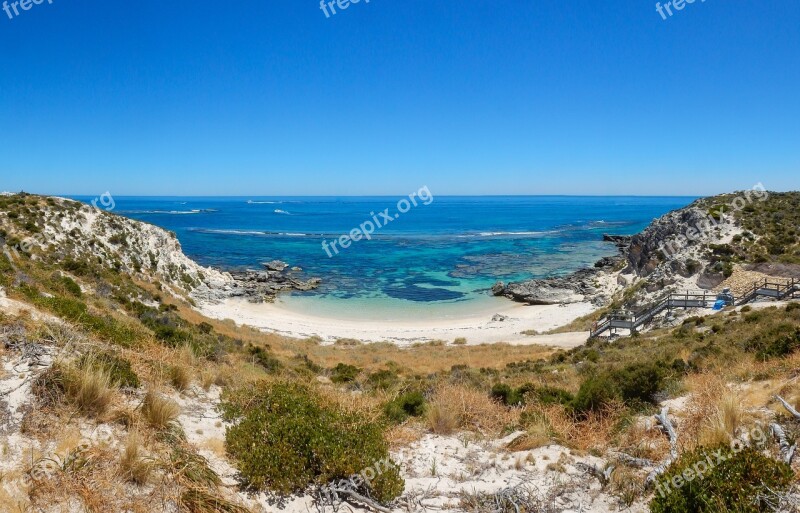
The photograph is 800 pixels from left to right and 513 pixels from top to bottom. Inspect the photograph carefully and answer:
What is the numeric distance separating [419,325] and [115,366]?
104ft

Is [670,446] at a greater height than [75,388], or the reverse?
[75,388]

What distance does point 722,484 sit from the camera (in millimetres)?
5074

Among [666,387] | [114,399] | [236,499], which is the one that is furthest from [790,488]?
[114,399]

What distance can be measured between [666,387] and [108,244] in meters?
40.6

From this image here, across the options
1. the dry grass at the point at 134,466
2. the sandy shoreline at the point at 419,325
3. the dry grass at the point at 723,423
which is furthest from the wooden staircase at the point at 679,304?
the dry grass at the point at 134,466

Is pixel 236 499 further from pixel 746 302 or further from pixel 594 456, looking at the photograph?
pixel 746 302

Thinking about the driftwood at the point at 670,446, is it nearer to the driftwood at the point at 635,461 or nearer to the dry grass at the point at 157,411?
the driftwood at the point at 635,461

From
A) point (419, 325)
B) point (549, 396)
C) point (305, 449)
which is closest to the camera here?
point (305, 449)

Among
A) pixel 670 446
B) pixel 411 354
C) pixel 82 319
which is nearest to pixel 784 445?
pixel 670 446

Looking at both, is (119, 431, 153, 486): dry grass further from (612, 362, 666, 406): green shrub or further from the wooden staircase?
the wooden staircase

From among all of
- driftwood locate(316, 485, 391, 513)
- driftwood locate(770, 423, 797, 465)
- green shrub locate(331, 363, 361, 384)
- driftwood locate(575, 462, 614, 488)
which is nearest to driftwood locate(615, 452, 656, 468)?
driftwood locate(575, 462, 614, 488)

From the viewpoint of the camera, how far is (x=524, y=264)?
6862 cm

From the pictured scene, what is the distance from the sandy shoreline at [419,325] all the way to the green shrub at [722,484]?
24335 mm

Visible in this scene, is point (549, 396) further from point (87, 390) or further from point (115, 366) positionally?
point (87, 390)
